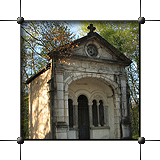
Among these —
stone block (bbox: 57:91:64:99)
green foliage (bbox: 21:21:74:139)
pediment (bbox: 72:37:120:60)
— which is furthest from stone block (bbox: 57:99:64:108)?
pediment (bbox: 72:37:120:60)

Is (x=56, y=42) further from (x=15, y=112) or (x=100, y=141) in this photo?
(x=100, y=141)

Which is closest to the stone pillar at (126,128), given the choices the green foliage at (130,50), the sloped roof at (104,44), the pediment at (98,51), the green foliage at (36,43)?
the green foliage at (130,50)

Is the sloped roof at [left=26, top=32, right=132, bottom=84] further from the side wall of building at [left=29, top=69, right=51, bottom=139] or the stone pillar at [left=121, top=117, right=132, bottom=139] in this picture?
the stone pillar at [left=121, top=117, right=132, bottom=139]

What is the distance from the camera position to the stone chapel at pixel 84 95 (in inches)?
263

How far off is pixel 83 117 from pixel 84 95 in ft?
3.10

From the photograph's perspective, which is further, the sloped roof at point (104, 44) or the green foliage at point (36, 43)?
the sloped roof at point (104, 44)

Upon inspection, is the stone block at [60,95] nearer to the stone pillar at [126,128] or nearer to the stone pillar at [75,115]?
the stone pillar at [75,115]

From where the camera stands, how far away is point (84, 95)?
8.95 metres

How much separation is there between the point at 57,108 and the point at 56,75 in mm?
1137

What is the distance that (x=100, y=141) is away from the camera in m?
4.57

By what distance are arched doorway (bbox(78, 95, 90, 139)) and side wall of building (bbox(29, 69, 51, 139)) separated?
206 centimetres

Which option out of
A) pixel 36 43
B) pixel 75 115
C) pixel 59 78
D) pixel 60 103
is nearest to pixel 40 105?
pixel 60 103

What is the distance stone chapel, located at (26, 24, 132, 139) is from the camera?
6691 mm

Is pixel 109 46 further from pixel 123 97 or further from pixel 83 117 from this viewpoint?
pixel 83 117
